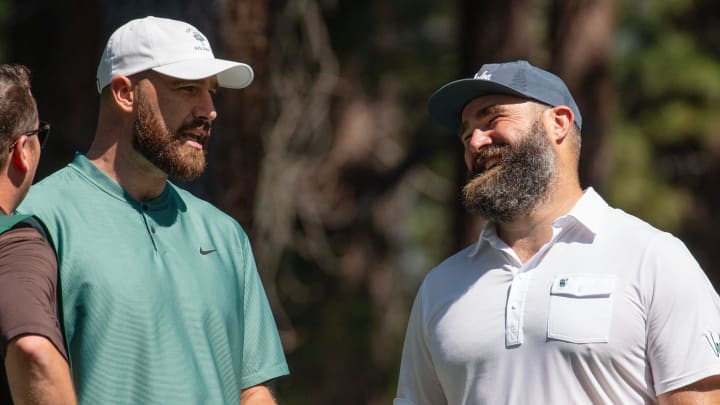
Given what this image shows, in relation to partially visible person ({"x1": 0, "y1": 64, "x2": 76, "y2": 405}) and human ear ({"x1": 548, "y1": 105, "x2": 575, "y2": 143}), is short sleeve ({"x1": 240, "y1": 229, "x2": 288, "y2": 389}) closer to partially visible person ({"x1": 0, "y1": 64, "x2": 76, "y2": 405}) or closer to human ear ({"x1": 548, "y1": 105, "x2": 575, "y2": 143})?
partially visible person ({"x1": 0, "y1": 64, "x2": 76, "y2": 405})

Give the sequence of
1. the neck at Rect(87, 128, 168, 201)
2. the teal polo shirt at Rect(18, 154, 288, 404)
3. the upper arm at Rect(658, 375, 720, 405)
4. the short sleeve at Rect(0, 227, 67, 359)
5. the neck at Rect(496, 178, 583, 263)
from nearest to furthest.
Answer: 1. the short sleeve at Rect(0, 227, 67, 359)
2. the teal polo shirt at Rect(18, 154, 288, 404)
3. the upper arm at Rect(658, 375, 720, 405)
4. the neck at Rect(87, 128, 168, 201)
5. the neck at Rect(496, 178, 583, 263)

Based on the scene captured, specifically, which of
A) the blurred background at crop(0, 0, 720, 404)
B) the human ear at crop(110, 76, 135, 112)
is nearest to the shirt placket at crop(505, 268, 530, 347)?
the human ear at crop(110, 76, 135, 112)

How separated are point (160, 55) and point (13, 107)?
562 millimetres

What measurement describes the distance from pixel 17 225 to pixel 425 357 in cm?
142

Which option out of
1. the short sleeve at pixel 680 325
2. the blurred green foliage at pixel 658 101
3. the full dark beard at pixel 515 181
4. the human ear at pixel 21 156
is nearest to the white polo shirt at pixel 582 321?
the short sleeve at pixel 680 325

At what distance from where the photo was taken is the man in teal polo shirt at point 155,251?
11.3 ft

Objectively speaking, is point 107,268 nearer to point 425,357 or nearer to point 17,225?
point 17,225

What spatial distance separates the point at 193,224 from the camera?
12.5 ft

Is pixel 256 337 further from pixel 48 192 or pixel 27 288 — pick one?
pixel 27 288

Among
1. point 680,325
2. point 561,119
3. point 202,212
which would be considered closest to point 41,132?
point 202,212

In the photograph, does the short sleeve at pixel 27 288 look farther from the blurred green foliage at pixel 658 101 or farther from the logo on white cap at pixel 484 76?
the blurred green foliage at pixel 658 101

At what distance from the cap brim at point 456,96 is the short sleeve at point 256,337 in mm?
825

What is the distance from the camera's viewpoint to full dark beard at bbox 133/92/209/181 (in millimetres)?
3693

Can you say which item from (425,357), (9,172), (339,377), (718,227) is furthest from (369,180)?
(9,172)
